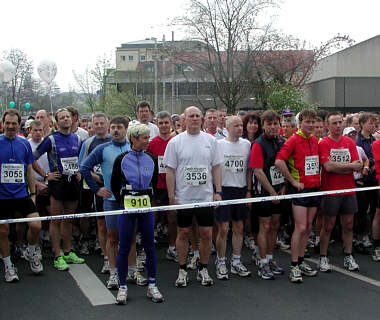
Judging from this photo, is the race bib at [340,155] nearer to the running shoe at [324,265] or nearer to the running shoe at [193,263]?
the running shoe at [324,265]

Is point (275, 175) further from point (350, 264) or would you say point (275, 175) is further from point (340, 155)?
point (350, 264)

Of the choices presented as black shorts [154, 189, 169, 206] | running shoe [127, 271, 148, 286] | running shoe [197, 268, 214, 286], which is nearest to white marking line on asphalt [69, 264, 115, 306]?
running shoe [127, 271, 148, 286]

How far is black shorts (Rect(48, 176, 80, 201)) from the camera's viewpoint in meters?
6.79

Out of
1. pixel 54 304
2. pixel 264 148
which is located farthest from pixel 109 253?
Result: pixel 264 148

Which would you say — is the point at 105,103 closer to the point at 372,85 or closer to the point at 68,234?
the point at 372,85

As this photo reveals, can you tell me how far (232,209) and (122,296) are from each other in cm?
189

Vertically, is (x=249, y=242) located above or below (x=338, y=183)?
below

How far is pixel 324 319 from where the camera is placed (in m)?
4.68

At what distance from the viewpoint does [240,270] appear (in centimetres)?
627

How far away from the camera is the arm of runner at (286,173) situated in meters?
5.94

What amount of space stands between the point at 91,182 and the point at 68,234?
61.9 inches

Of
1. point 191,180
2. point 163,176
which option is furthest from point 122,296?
point 163,176

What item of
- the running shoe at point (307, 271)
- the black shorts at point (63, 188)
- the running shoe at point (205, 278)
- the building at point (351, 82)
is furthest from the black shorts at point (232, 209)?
the building at point (351, 82)

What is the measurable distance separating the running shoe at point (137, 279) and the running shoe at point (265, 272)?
4.86ft
